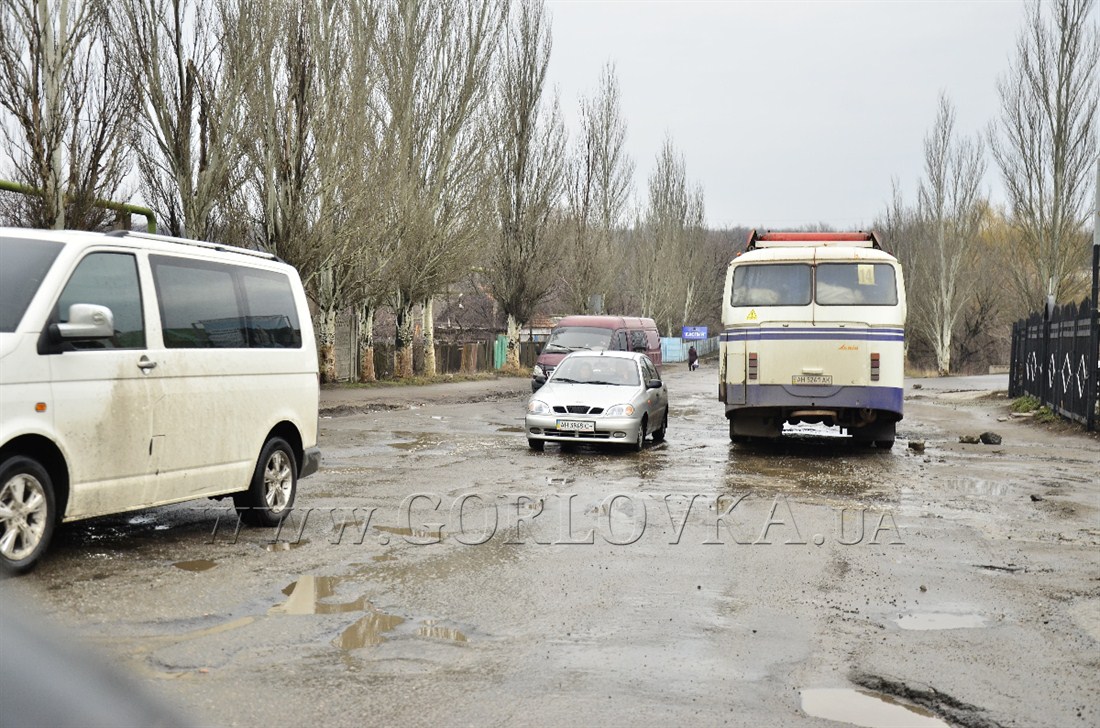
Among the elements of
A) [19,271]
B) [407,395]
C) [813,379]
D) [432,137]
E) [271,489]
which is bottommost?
[407,395]

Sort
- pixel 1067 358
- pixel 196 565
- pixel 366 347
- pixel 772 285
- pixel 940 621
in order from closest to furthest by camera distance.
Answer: pixel 940 621 → pixel 196 565 → pixel 772 285 → pixel 1067 358 → pixel 366 347

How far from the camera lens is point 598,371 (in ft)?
57.0

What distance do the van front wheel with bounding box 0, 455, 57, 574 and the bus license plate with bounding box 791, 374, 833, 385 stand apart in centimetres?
1156

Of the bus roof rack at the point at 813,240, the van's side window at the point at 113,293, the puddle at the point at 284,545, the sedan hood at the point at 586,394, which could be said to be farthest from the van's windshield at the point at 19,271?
the bus roof rack at the point at 813,240

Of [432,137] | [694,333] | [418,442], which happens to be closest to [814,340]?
[418,442]

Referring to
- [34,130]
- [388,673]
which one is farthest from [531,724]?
[34,130]

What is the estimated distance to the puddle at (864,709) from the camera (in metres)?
4.64

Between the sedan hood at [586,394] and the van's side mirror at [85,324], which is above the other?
the van's side mirror at [85,324]

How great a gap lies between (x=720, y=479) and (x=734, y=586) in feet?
19.6

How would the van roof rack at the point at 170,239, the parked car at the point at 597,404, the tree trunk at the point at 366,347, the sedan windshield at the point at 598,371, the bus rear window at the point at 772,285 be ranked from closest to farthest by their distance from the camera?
the van roof rack at the point at 170,239 → the parked car at the point at 597,404 → the bus rear window at the point at 772,285 → the sedan windshield at the point at 598,371 → the tree trunk at the point at 366,347

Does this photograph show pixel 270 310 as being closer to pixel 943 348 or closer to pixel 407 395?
pixel 407 395

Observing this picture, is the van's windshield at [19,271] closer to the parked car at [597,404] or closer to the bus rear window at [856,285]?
the parked car at [597,404]

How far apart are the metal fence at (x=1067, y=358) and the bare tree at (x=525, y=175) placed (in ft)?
66.6

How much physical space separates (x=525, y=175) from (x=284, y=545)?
120ft
